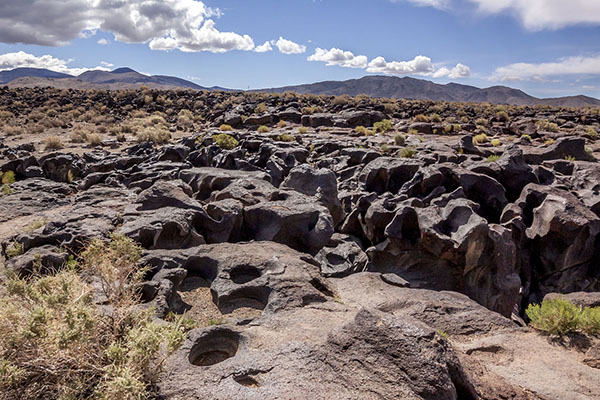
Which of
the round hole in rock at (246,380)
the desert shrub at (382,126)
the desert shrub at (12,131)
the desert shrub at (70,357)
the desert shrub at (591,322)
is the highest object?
the desert shrub at (382,126)

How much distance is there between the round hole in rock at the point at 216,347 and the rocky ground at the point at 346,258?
2 centimetres

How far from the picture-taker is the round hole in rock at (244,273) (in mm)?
7273

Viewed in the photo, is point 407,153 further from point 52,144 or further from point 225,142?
point 52,144

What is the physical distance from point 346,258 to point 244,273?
4.09m

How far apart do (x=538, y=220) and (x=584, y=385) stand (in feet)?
24.9

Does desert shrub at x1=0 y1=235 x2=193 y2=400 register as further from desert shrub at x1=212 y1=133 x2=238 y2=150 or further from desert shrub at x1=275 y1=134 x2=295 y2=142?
desert shrub at x1=275 y1=134 x2=295 y2=142

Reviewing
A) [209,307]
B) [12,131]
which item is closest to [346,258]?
[209,307]

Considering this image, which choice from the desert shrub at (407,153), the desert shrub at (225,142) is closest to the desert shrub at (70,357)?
the desert shrub at (407,153)

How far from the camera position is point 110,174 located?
52.3 ft

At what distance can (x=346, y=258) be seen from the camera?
10.8 metres

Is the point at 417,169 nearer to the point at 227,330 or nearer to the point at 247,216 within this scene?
the point at 247,216

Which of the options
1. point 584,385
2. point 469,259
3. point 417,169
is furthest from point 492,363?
point 417,169

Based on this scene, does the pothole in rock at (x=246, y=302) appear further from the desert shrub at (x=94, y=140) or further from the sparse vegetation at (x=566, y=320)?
the desert shrub at (x=94, y=140)

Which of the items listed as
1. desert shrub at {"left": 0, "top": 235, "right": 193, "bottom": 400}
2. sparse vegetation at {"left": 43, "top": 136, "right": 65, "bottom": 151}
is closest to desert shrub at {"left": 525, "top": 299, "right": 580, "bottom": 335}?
desert shrub at {"left": 0, "top": 235, "right": 193, "bottom": 400}
